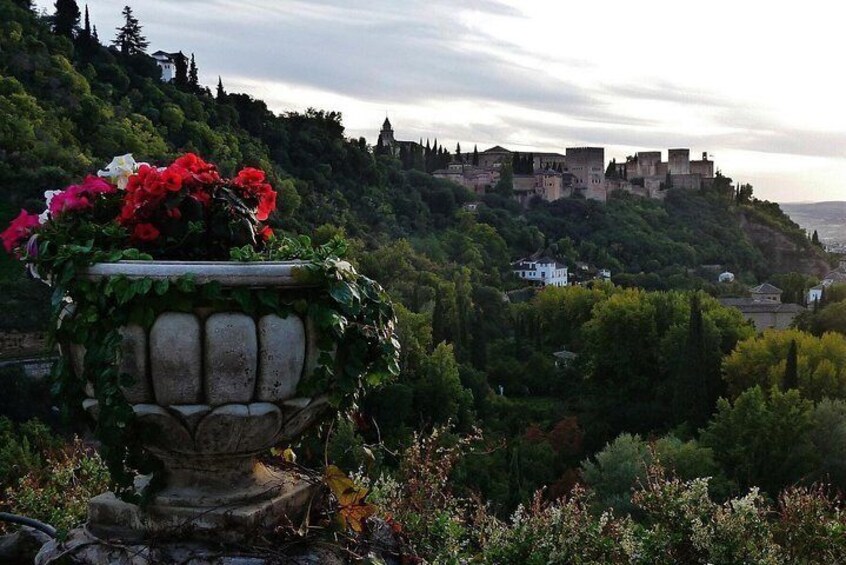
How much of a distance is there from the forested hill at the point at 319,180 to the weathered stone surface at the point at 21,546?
20.8 meters

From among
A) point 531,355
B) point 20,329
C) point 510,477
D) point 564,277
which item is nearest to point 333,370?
point 510,477

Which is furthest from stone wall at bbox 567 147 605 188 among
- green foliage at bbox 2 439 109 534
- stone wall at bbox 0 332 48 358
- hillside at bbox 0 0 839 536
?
green foliage at bbox 2 439 109 534

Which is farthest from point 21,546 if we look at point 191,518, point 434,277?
point 434,277

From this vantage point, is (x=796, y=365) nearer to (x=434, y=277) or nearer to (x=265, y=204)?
(x=434, y=277)

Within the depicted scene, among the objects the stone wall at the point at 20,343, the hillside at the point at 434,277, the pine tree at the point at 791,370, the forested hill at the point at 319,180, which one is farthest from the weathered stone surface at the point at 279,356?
the pine tree at the point at 791,370

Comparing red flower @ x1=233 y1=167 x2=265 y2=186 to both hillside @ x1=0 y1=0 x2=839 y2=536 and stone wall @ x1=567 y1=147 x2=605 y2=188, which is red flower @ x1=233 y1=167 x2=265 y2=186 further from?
stone wall @ x1=567 y1=147 x2=605 y2=188

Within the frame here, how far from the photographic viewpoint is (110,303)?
2711 millimetres

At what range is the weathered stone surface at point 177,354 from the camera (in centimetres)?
265

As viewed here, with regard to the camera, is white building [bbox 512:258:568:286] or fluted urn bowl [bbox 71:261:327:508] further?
white building [bbox 512:258:568:286]

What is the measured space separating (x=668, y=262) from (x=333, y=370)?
217 feet

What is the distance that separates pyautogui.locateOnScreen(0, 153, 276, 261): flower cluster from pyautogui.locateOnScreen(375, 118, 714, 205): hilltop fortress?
7296 centimetres

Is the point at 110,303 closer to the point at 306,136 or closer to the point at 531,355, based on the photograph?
the point at 531,355

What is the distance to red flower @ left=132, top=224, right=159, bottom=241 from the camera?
2.93m

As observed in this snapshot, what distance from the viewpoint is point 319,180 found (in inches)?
1925
